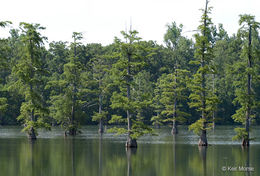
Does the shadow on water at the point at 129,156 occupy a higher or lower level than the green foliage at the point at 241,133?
lower

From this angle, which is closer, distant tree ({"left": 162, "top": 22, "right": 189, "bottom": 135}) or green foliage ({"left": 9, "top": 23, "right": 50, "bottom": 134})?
green foliage ({"left": 9, "top": 23, "right": 50, "bottom": 134})

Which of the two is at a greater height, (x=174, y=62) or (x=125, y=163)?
(x=174, y=62)

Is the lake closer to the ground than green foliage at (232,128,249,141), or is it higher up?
closer to the ground

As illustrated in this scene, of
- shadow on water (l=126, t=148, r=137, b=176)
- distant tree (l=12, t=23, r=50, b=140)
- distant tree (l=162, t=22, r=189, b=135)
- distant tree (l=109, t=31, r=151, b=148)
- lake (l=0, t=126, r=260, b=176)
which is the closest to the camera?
lake (l=0, t=126, r=260, b=176)

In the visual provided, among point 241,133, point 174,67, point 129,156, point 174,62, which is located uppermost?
point 174,62

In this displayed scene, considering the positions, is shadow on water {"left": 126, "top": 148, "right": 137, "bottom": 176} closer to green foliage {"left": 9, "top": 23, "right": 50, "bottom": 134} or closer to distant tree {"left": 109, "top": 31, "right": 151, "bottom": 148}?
distant tree {"left": 109, "top": 31, "right": 151, "bottom": 148}

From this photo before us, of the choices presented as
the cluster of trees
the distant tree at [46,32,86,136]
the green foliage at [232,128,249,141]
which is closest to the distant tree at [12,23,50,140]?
the cluster of trees

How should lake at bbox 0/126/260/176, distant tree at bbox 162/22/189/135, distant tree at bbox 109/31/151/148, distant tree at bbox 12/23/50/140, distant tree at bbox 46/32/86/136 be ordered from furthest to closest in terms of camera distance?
distant tree at bbox 162/22/189/135, distant tree at bbox 46/32/86/136, distant tree at bbox 12/23/50/140, distant tree at bbox 109/31/151/148, lake at bbox 0/126/260/176

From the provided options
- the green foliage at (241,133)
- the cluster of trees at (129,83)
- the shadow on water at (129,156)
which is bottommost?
the shadow on water at (129,156)

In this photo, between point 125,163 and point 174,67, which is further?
point 174,67

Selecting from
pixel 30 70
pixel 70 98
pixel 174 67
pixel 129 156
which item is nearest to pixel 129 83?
pixel 129 156

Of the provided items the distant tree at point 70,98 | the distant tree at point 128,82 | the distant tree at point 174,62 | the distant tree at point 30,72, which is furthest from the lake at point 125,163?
the distant tree at point 174,62

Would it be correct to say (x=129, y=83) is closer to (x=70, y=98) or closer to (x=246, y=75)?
(x=246, y=75)

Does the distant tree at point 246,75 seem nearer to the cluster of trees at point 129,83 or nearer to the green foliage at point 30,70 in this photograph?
the cluster of trees at point 129,83
